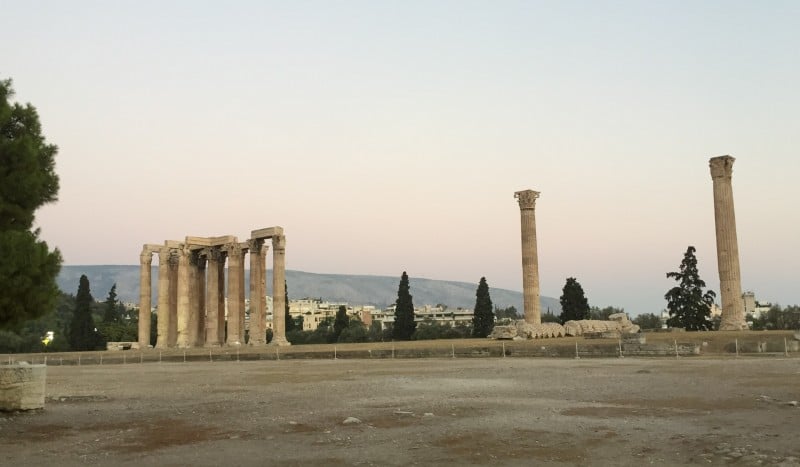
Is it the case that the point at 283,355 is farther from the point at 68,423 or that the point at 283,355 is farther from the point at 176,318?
the point at 68,423

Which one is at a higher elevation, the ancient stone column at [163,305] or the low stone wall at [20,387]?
the ancient stone column at [163,305]

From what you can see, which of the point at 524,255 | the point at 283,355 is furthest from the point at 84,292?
the point at 524,255

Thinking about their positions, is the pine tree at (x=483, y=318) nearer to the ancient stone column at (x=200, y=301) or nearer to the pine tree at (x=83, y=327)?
the ancient stone column at (x=200, y=301)

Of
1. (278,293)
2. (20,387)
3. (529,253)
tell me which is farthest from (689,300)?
(20,387)

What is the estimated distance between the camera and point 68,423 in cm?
1217

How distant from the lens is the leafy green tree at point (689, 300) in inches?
2584

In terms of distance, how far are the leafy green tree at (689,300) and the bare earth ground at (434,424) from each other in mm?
49881

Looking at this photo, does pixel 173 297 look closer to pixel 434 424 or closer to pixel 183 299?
pixel 183 299

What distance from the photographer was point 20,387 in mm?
13539

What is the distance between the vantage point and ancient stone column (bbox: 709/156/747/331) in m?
41.9

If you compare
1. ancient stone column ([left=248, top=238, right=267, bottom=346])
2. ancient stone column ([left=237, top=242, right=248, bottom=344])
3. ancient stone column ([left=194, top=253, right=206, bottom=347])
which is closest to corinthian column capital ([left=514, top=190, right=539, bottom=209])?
ancient stone column ([left=248, top=238, right=267, bottom=346])

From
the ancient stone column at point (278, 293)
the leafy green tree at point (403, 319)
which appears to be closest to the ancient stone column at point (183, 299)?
the ancient stone column at point (278, 293)

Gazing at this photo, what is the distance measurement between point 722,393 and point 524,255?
116ft

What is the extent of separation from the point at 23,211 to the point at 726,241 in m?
39.9
